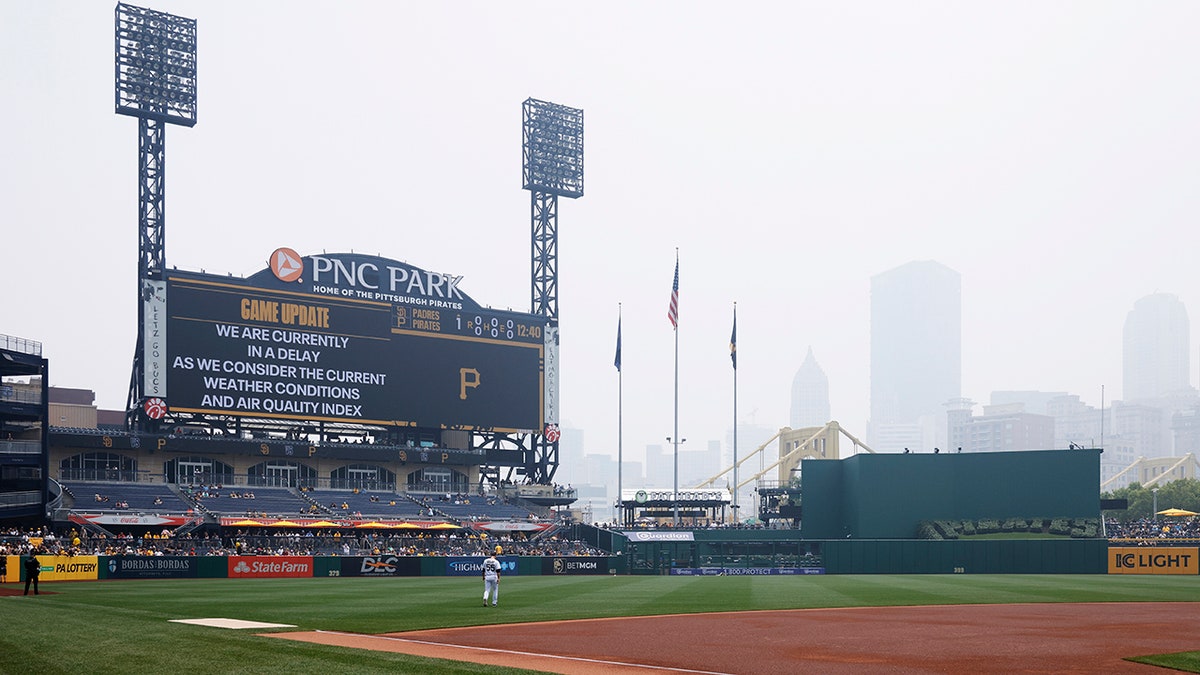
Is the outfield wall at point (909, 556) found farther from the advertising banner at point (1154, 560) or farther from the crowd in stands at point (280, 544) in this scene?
the crowd in stands at point (280, 544)

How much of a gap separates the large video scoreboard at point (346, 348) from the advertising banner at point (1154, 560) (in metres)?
36.9

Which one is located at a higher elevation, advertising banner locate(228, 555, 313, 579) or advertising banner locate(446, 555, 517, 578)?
advertising banner locate(228, 555, 313, 579)

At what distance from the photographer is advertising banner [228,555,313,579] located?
2014 inches

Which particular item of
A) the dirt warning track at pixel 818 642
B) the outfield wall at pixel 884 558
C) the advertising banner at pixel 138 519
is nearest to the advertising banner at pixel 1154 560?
the outfield wall at pixel 884 558

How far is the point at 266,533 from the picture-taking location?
65375 millimetres

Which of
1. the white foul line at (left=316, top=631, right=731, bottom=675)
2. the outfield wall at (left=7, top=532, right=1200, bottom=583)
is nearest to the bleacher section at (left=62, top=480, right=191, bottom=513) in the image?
the outfield wall at (left=7, top=532, right=1200, bottom=583)

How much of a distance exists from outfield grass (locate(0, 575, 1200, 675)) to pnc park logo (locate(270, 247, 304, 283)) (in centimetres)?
2559

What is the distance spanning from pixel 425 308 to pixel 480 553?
21.0m

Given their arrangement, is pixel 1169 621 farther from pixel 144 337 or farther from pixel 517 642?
pixel 144 337

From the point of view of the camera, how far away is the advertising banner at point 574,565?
5978cm

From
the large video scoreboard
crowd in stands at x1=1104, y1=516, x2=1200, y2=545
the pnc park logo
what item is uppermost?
the pnc park logo

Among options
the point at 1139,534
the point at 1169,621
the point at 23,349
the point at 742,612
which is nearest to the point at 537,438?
the point at 23,349

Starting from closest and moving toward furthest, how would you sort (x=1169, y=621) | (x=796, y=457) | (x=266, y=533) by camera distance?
(x=1169, y=621), (x=266, y=533), (x=796, y=457)

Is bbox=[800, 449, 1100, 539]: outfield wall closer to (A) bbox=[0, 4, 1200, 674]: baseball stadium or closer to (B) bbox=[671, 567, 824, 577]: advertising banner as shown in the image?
(A) bbox=[0, 4, 1200, 674]: baseball stadium
